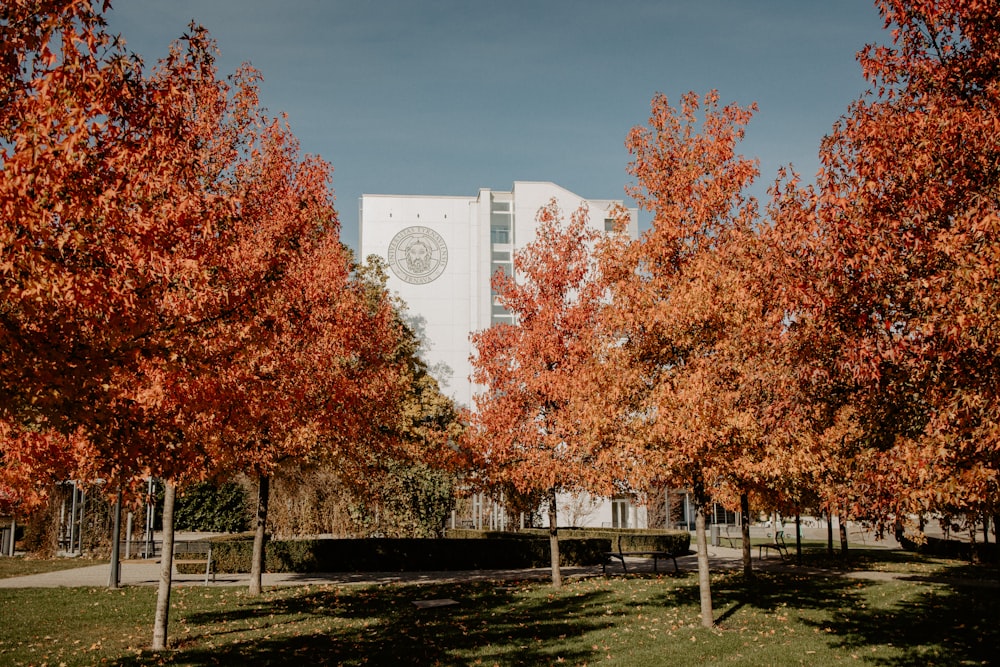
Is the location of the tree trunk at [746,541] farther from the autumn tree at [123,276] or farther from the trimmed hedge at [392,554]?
the autumn tree at [123,276]

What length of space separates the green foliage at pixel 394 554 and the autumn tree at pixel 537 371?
5065 mm

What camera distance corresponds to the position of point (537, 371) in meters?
18.4

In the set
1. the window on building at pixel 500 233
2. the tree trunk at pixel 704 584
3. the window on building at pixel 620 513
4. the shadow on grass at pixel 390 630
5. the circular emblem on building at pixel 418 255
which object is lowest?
the window on building at pixel 620 513

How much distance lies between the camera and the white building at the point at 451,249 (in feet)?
195

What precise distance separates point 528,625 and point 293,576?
1118 centimetres

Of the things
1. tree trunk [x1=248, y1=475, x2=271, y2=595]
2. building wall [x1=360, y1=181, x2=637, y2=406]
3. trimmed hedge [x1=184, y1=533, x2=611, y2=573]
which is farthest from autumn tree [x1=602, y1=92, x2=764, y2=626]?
building wall [x1=360, y1=181, x2=637, y2=406]

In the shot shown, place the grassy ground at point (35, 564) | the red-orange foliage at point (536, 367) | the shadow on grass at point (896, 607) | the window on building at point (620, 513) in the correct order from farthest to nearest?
1. the window on building at point (620, 513)
2. the grassy ground at point (35, 564)
3. the red-orange foliage at point (536, 367)
4. the shadow on grass at point (896, 607)

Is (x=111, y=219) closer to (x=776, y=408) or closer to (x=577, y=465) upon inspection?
(x=776, y=408)

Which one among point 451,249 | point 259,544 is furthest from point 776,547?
point 451,249

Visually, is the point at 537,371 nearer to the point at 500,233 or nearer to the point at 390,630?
the point at 390,630

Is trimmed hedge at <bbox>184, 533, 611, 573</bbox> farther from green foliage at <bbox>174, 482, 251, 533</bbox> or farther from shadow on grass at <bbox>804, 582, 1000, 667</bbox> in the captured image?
green foliage at <bbox>174, 482, 251, 533</bbox>

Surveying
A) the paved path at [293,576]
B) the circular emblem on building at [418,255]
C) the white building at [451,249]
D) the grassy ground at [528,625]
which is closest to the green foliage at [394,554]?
the paved path at [293,576]

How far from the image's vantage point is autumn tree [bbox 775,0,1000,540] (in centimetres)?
633

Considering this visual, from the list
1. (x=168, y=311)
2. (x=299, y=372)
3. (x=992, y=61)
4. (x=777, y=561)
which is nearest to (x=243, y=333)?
(x=168, y=311)
